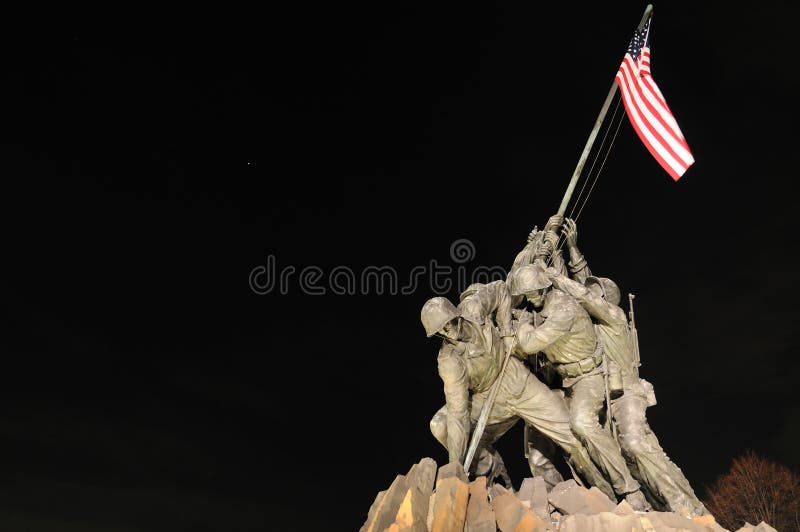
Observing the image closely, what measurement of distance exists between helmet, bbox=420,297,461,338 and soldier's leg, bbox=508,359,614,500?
142 cm

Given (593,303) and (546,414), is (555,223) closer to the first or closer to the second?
(593,303)

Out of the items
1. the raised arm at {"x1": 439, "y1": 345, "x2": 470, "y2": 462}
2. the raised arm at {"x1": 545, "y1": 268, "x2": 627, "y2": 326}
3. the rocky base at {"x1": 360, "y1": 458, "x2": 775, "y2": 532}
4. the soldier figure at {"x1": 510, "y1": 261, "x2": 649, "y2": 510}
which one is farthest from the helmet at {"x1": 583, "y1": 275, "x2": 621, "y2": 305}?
the rocky base at {"x1": 360, "y1": 458, "x2": 775, "y2": 532}

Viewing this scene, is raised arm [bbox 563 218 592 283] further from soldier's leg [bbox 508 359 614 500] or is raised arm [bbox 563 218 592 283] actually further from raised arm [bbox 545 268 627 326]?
soldier's leg [bbox 508 359 614 500]

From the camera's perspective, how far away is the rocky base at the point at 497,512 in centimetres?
630

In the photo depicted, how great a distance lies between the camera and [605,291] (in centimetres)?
909

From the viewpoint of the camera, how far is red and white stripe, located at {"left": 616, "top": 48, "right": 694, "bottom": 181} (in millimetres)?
9867

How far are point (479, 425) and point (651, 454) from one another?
6.18ft

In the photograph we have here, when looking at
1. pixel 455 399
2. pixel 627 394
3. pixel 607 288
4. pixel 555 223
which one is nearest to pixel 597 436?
pixel 627 394

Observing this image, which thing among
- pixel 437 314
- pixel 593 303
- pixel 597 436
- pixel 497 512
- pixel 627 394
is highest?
pixel 593 303

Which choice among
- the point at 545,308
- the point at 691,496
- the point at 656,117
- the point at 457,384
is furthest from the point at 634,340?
the point at 656,117

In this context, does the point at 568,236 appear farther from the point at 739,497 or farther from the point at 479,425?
the point at 739,497

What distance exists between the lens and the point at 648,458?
24.9 ft

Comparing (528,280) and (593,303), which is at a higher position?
(528,280)

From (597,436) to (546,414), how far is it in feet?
2.24
